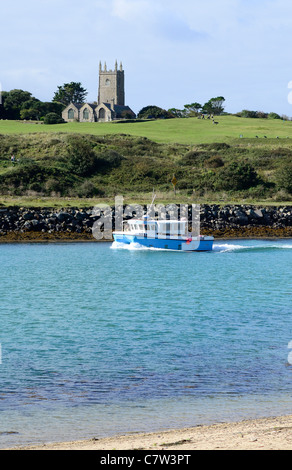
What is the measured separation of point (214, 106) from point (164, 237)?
14875cm

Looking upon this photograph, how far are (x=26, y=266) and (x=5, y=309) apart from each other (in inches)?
535

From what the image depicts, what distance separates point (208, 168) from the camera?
83812mm

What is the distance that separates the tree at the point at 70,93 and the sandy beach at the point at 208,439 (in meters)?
172

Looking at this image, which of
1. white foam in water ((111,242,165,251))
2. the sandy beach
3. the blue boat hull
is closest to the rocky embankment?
white foam in water ((111,242,165,251))

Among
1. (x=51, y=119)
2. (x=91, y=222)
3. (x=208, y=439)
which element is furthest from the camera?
(x=51, y=119)

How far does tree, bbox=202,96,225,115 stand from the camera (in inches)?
7436

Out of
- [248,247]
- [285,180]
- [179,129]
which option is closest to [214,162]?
[285,180]

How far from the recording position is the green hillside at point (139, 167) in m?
68.2

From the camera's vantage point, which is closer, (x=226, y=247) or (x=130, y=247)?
(x=130, y=247)

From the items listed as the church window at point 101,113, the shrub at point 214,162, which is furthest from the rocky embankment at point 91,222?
the church window at point 101,113

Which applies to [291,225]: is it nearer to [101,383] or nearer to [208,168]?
[208,168]

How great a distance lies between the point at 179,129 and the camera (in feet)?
421

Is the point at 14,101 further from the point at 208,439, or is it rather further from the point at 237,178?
the point at 208,439

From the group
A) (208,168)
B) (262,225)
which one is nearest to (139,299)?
(262,225)
